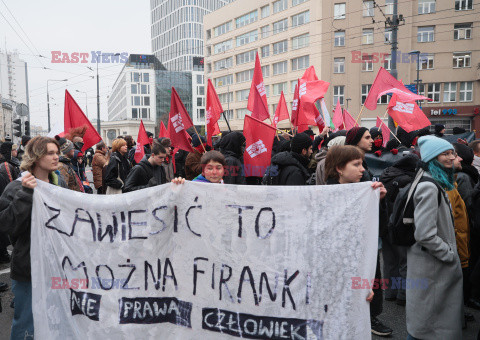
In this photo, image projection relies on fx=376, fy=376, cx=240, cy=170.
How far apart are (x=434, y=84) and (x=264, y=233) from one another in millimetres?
36525

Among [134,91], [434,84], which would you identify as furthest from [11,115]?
[434,84]

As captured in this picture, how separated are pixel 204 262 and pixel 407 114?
→ 19.6 ft

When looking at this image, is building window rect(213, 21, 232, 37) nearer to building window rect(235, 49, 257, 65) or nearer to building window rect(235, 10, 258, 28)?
building window rect(235, 10, 258, 28)

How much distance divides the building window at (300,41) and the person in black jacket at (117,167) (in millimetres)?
37054

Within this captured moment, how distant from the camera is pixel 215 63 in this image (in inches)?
2138

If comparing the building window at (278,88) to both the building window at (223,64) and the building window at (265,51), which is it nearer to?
the building window at (265,51)

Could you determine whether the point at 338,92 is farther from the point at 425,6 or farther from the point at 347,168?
the point at 347,168

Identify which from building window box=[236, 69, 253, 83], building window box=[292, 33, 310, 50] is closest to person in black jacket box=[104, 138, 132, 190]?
building window box=[292, 33, 310, 50]

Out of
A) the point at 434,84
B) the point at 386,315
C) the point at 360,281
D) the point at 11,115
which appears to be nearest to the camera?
the point at 360,281

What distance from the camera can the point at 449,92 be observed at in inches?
1315

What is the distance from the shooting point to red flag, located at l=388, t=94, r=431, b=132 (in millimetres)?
7262

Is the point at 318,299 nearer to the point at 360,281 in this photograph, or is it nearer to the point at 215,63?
the point at 360,281

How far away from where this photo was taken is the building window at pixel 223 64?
5184 cm

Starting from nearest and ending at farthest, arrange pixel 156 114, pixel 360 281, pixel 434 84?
pixel 360 281 < pixel 434 84 < pixel 156 114
